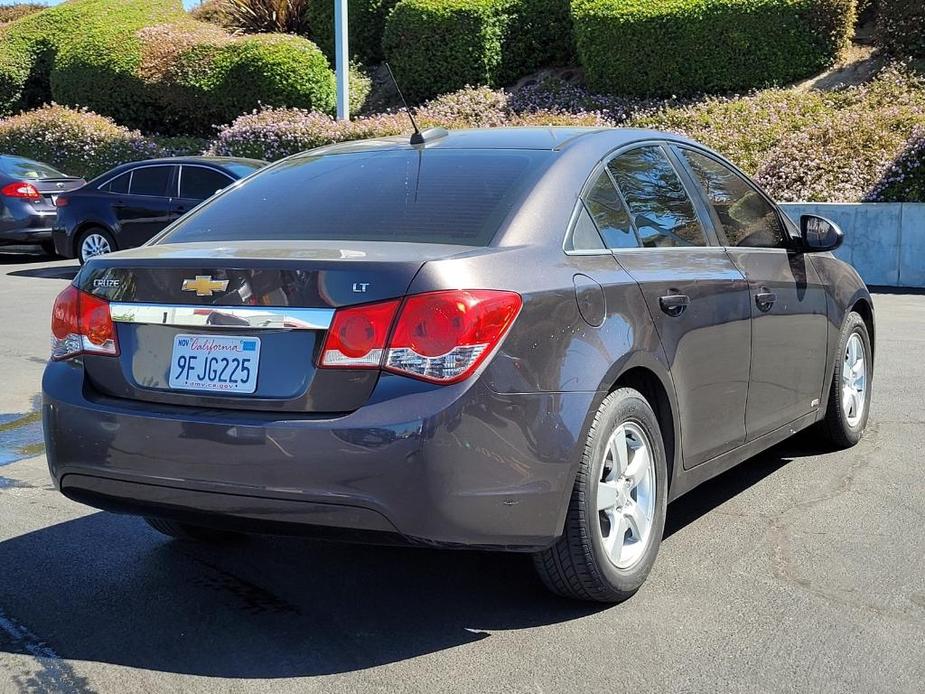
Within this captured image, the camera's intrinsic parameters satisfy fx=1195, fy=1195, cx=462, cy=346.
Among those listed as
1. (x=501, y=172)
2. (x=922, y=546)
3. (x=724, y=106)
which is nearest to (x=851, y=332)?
(x=922, y=546)

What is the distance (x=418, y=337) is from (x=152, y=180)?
1186 centimetres

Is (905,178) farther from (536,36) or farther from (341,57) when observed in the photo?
(536,36)

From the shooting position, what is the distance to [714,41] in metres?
20.1

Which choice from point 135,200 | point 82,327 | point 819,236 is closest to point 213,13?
point 135,200

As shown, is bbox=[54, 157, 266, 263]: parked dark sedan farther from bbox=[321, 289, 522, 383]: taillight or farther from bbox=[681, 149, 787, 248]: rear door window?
bbox=[321, 289, 522, 383]: taillight

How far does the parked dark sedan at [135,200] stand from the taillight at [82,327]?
33.0 ft

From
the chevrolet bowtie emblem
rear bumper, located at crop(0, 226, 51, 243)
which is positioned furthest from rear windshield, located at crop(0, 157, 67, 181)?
the chevrolet bowtie emblem

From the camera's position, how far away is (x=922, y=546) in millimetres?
4508

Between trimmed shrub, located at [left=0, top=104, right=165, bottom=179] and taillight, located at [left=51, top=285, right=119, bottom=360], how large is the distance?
63.9 ft

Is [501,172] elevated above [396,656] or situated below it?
above

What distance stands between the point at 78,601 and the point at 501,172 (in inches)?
80.6

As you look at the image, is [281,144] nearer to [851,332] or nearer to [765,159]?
→ [765,159]

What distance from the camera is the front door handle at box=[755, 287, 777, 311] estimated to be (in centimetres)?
484

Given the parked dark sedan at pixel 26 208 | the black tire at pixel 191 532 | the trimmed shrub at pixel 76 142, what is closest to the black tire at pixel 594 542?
the black tire at pixel 191 532
